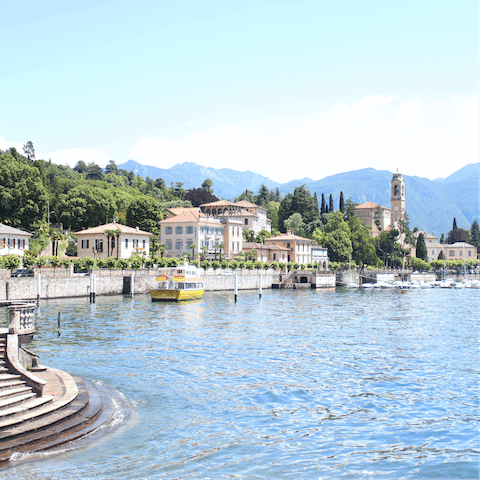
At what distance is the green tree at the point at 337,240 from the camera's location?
136 m

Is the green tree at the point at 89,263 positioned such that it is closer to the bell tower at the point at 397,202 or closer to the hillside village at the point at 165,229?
the hillside village at the point at 165,229

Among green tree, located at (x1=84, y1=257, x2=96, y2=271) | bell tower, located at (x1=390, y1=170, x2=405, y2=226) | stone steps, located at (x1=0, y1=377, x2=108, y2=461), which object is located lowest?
stone steps, located at (x1=0, y1=377, x2=108, y2=461)

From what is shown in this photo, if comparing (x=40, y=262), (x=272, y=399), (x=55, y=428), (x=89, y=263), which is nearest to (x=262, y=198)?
(x=89, y=263)

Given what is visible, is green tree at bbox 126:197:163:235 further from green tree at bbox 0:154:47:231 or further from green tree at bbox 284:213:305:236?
green tree at bbox 284:213:305:236

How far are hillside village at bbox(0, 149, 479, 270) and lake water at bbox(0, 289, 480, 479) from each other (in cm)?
3501

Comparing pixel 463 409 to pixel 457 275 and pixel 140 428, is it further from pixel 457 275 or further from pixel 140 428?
pixel 457 275

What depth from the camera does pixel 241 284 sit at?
92.6m

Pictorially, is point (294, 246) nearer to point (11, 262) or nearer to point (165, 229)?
point (165, 229)

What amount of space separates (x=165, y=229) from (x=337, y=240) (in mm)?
49544

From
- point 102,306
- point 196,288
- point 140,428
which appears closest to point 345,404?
point 140,428

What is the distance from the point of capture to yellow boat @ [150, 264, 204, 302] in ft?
209

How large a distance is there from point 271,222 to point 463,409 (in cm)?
14252

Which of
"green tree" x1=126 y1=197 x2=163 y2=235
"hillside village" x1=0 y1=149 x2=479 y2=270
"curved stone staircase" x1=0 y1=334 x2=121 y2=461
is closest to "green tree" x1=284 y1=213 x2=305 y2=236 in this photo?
"hillside village" x1=0 y1=149 x2=479 y2=270

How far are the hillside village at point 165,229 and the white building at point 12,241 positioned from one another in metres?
0.13
